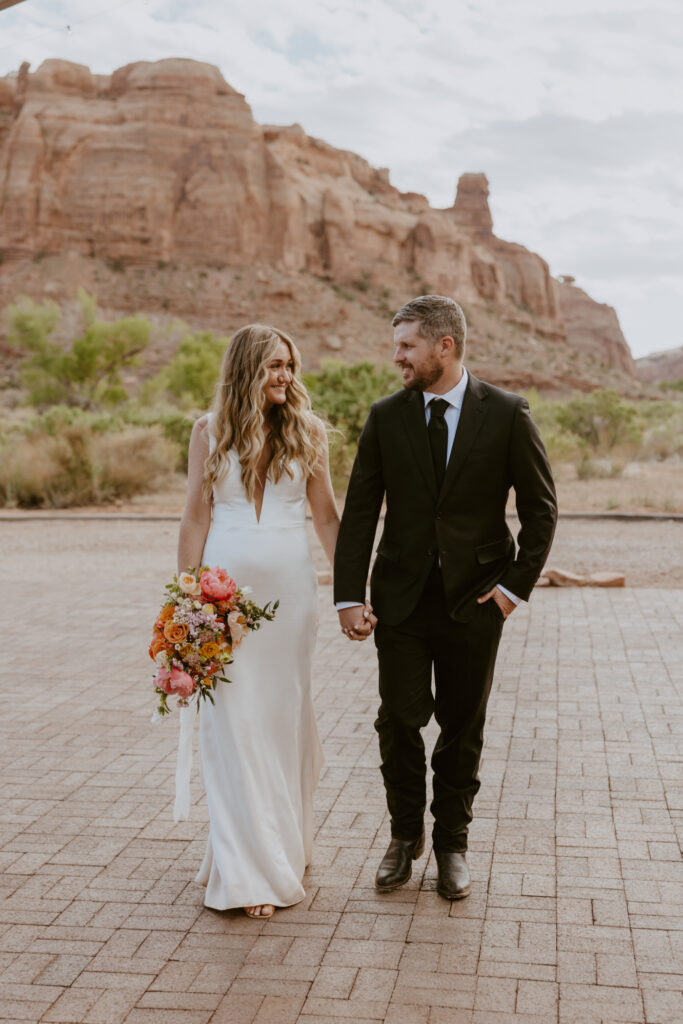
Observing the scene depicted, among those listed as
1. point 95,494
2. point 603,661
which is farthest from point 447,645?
point 95,494

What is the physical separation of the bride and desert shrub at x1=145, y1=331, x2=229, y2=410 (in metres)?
46.7

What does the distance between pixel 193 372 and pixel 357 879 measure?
49.9 meters

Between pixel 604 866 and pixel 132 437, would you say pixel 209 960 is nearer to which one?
pixel 604 866

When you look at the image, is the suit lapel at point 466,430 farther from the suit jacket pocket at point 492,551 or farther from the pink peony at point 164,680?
the pink peony at point 164,680

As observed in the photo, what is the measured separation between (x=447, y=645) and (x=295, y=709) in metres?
0.62

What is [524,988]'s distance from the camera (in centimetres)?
323

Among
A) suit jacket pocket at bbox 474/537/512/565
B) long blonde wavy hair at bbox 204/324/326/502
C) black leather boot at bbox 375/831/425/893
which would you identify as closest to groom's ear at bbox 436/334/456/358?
long blonde wavy hair at bbox 204/324/326/502

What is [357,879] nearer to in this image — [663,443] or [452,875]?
[452,875]

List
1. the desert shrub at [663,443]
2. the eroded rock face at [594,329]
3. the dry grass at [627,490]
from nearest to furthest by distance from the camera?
the dry grass at [627,490]
the desert shrub at [663,443]
the eroded rock face at [594,329]

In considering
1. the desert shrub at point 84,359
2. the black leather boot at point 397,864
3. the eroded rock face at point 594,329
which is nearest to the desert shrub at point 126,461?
the black leather boot at point 397,864

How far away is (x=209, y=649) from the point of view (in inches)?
143

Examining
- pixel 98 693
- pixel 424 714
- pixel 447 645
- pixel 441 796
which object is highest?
pixel 447 645

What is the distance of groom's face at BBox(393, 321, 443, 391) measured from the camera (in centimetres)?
371

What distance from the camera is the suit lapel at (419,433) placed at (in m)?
3.79
